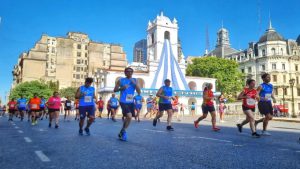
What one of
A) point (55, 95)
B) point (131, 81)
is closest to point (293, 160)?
point (131, 81)

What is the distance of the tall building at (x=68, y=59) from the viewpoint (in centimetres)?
7931

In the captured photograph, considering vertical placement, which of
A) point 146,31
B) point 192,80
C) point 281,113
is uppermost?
point 146,31

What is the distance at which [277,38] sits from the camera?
202ft

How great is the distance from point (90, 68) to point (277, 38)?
165 feet

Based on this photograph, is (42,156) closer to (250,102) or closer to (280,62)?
(250,102)

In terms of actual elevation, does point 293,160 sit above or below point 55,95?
below

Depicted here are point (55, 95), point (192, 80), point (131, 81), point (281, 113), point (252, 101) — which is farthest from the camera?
point (192, 80)

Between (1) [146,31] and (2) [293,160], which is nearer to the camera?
(2) [293,160]

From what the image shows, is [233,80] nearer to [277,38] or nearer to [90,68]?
[277,38]

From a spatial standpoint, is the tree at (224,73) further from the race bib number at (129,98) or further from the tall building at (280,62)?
the race bib number at (129,98)

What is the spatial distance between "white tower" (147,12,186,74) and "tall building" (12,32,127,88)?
23871mm

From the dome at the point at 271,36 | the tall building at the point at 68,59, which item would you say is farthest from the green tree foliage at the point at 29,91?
the dome at the point at 271,36

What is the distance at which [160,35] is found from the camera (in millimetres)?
59031

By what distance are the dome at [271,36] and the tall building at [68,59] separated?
133 feet
